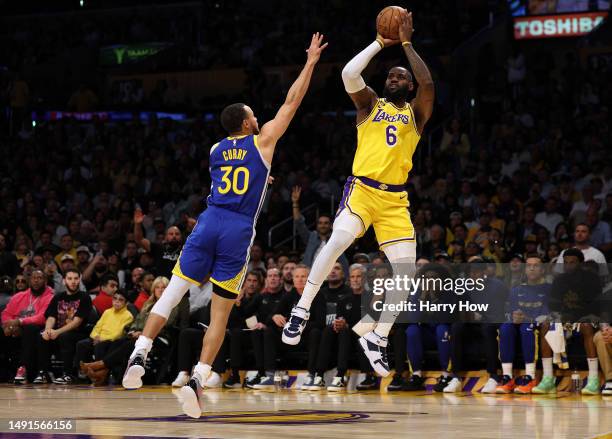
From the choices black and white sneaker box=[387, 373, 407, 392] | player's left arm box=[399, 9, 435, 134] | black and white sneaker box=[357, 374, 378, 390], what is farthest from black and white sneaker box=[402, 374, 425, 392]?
player's left arm box=[399, 9, 435, 134]

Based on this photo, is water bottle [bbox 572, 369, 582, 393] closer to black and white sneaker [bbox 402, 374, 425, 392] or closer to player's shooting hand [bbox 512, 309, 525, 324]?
player's shooting hand [bbox 512, 309, 525, 324]

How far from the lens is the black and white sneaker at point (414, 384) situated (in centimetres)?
1323

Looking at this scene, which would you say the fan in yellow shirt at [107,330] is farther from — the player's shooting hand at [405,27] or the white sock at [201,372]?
the player's shooting hand at [405,27]

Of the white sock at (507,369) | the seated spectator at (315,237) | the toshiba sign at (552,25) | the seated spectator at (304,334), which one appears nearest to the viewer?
the white sock at (507,369)

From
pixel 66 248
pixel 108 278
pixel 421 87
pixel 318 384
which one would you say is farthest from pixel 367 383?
pixel 66 248

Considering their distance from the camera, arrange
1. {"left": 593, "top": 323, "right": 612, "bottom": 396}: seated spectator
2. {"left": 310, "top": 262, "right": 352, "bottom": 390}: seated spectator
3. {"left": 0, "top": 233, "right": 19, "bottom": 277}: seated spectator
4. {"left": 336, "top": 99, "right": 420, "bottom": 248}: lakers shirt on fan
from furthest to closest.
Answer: {"left": 0, "top": 233, "right": 19, "bottom": 277}: seated spectator, {"left": 310, "top": 262, "right": 352, "bottom": 390}: seated spectator, {"left": 593, "top": 323, "right": 612, "bottom": 396}: seated spectator, {"left": 336, "top": 99, "right": 420, "bottom": 248}: lakers shirt on fan

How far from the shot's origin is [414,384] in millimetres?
13266

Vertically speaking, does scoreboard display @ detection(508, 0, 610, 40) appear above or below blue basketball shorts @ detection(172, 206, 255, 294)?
above

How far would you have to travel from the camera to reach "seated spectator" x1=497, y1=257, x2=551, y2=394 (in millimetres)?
12734

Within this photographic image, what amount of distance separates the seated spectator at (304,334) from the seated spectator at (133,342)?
129 cm

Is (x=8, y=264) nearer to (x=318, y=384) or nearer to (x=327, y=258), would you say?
(x=318, y=384)

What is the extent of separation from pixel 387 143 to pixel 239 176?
143 cm

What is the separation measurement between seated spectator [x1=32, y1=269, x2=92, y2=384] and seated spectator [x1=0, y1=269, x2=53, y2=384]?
0.41 ft

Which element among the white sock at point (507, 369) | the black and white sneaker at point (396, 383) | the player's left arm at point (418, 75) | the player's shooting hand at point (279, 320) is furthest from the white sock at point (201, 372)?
the white sock at point (507, 369)
